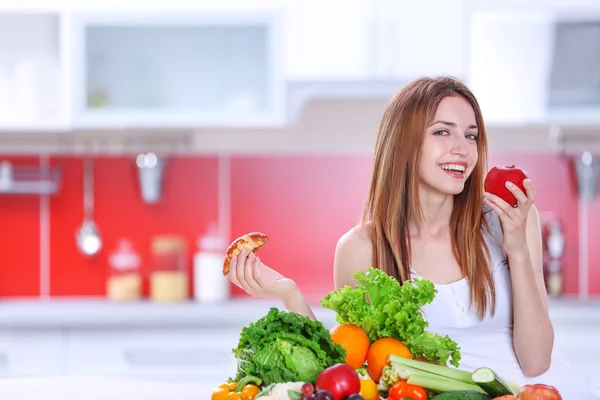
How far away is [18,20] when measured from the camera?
3758 mm

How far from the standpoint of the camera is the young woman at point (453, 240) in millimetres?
1806

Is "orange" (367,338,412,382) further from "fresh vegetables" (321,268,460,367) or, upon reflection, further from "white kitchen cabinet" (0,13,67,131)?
"white kitchen cabinet" (0,13,67,131)

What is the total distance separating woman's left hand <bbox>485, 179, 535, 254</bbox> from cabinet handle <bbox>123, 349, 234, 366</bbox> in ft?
6.11

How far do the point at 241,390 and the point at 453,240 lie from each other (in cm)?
86

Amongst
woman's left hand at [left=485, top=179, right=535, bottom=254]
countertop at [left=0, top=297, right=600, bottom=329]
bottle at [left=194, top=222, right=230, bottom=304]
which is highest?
woman's left hand at [left=485, top=179, right=535, bottom=254]

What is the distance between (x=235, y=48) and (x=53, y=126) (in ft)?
2.72

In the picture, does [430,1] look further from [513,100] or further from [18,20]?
[18,20]

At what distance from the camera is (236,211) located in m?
3.99

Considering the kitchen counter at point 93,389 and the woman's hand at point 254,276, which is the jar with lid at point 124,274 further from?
the woman's hand at point 254,276

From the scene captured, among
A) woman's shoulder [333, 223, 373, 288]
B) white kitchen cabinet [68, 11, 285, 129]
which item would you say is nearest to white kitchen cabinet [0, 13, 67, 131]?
white kitchen cabinet [68, 11, 285, 129]

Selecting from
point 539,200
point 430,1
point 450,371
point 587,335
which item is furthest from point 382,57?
point 450,371

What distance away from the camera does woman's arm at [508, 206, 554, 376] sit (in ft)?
5.87

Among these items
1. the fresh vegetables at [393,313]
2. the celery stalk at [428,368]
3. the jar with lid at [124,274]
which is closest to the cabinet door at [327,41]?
the jar with lid at [124,274]

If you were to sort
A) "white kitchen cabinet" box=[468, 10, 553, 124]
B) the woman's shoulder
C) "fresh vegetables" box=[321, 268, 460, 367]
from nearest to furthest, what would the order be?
"fresh vegetables" box=[321, 268, 460, 367] < the woman's shoulder < "white kitchen cabinet" box=[468, 10, 553, 124]
